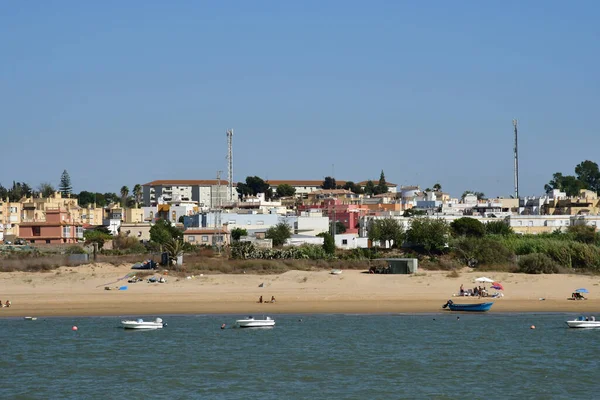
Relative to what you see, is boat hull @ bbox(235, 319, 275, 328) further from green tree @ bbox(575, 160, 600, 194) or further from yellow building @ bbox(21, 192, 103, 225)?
green tree @ bbox(575, 160, 600, 194)

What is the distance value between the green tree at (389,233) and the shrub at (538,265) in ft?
69.2

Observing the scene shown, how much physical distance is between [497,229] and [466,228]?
3.78 meters

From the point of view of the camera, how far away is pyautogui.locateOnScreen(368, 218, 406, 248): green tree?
2931 inches

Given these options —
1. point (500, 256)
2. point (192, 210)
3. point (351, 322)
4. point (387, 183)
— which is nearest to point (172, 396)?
point (351, 322)

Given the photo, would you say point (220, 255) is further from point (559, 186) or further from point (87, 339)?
point (559, 186)

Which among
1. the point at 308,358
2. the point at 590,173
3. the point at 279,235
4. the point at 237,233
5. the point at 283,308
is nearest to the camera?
the point at 308,358

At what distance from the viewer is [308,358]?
34438 millimetres

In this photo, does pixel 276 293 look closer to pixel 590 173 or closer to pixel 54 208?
pixel 54 208

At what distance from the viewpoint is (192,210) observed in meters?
122

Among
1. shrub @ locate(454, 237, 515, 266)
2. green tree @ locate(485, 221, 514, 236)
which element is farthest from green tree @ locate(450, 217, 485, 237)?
shrub @ locate(454, 237, 515, 266)

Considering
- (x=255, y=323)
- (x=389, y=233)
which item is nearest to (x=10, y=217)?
(x=389, y=233)

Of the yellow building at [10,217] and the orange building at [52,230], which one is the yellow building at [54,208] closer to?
the yellow building at [10,217]

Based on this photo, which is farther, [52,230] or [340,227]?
[340,227]

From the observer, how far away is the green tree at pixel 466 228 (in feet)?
254
